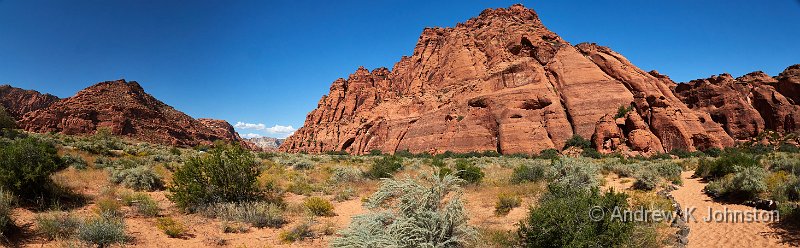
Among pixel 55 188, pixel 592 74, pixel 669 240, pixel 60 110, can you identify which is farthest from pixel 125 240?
pixel 60 110

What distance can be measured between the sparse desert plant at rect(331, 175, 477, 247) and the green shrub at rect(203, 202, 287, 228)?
350 cm

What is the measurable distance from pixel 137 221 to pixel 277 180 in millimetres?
7169

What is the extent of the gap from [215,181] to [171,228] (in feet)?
9.29

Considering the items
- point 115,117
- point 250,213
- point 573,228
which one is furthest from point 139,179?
point 115,117

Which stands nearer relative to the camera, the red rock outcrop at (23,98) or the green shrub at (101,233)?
the green shrub at (101,233)

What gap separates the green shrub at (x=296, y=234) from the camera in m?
7.64

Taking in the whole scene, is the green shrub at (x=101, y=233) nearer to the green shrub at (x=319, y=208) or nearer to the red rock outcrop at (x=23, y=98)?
the green shrub at (x=319, y=208)

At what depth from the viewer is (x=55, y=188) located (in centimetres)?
944

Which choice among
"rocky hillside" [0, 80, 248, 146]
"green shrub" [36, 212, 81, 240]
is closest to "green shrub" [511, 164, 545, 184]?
"green shrub" [36, 212, 81, 240]

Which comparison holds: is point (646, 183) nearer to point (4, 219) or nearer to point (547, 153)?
point (4, 219)

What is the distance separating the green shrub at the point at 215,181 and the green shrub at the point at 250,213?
59 centimetres

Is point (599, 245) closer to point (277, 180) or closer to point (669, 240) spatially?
point (669, 240)

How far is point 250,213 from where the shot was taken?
8914 millimetres

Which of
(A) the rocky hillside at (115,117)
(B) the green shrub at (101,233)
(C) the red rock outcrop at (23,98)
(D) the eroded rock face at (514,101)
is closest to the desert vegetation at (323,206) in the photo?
(B) the green shrub at (101,233)
